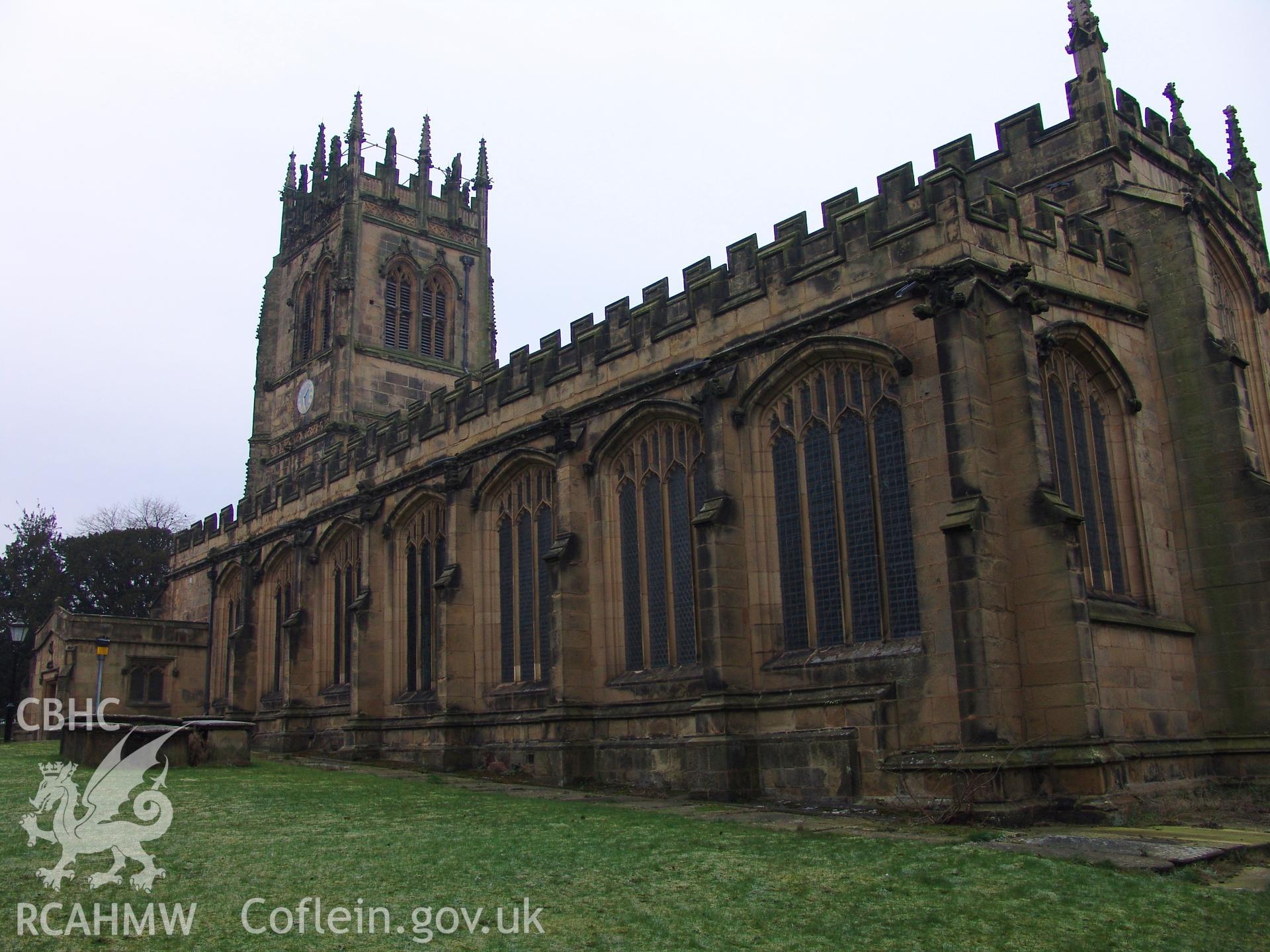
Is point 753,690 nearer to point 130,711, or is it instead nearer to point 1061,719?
point 1061,719

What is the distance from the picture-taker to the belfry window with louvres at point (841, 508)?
16156mm

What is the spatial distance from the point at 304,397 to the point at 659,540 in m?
28.7

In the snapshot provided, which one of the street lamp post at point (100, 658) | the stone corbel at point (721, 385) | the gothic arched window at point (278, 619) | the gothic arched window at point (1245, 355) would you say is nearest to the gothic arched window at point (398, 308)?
the gothic arched window at point (278, 619)

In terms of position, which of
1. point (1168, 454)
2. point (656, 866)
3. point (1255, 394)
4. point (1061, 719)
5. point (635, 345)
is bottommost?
point (656, 866)

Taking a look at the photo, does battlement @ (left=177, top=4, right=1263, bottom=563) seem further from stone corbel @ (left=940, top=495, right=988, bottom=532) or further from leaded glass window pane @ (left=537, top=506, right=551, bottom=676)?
stone corbel @ (left=940, top=495, right=988, bottom=532)

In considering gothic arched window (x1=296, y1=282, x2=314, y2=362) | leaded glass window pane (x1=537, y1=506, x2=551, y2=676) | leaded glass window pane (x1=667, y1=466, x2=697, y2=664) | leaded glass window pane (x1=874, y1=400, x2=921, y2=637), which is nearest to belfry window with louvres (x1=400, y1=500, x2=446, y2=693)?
leaded glass window pane (x1=537, y1=506, x2=551, y2=676)

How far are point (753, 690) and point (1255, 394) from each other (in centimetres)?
1067

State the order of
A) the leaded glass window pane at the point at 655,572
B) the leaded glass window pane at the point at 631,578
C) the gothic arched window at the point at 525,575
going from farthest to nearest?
the gothic arched window at the point at 525,575
the leaded glass window pane at the point at 631,578
the leaded glass window pane at the point at 655,572

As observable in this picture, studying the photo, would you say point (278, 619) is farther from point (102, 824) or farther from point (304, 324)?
point (102, 824)

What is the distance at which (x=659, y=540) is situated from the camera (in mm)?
20297

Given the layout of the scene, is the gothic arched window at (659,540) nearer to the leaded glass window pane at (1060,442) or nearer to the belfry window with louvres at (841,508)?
the belfry window with louvres at (841,508)

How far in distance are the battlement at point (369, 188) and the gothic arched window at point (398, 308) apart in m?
2.45

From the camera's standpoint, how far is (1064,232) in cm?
1708

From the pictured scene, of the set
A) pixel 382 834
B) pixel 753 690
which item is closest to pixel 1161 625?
pixel 753 690
